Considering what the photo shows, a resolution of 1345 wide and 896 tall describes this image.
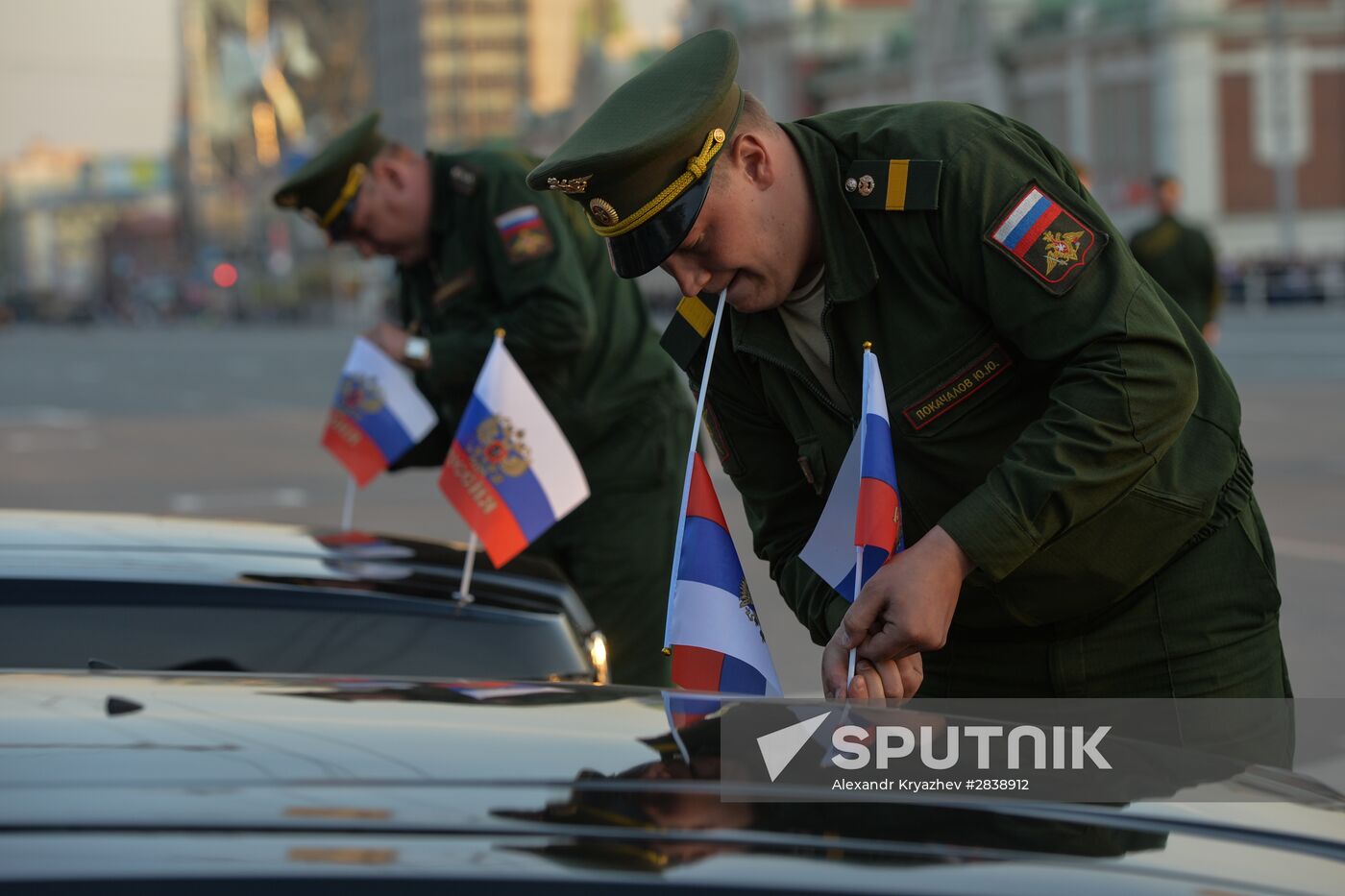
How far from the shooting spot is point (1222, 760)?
2.09 m

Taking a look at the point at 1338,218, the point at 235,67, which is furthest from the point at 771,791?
the point at 235,67

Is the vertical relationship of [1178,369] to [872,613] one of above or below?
above

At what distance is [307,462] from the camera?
15.3 m

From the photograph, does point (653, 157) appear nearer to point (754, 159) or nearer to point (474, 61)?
point (754, 159)

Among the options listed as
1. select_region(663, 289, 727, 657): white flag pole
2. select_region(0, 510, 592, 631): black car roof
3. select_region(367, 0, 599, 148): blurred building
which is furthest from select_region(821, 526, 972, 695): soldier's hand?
select_region(367, 0, 599, 148): blurred building

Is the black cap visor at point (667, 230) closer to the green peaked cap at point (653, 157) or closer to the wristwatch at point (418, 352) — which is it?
the green peaked cap at point (653, 157)

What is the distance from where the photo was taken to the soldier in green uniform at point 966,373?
7.89ft

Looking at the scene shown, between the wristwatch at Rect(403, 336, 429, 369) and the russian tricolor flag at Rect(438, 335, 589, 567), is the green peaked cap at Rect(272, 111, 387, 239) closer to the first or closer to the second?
the wristwatch at Rect(403, 336, 429, 369)

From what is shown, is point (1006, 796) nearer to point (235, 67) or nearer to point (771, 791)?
point (771, 791)

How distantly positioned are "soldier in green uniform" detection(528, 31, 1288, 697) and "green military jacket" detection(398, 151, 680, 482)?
2053mm

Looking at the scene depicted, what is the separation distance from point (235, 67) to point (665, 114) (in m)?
134

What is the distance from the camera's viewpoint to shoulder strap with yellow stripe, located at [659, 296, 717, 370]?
9.24 feet

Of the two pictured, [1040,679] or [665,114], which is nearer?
[665,114]

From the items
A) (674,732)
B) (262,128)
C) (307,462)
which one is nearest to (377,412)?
(674,732)
